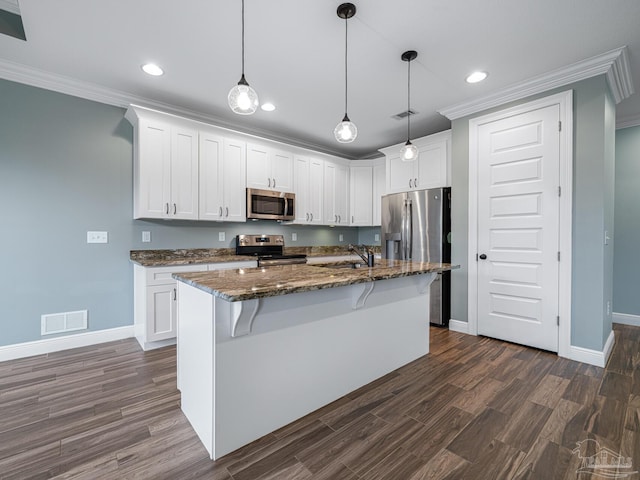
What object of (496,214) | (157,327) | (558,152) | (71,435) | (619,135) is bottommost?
(71,435)

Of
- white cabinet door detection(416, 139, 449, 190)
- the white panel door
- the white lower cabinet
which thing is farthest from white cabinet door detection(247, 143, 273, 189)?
the white panel door

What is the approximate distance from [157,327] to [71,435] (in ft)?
4.24

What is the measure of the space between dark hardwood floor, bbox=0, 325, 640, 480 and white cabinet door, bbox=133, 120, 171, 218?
157 centimetres

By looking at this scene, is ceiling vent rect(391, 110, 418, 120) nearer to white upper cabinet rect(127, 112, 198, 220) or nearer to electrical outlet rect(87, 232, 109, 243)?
white upper cabinet rect(127, 112, 198, 220)

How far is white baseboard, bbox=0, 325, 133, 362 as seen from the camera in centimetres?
274

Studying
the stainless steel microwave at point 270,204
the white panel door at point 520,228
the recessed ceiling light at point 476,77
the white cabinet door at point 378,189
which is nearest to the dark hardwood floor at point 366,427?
the white panel door at point 520,228

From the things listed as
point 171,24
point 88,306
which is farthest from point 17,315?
point 171,24

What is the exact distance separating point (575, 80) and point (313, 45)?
2459mm

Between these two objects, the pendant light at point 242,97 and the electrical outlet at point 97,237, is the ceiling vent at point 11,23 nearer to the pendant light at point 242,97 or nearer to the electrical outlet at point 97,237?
the electrical outlet at point 97,237

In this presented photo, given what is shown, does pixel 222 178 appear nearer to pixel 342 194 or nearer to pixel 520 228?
pixel 342 194

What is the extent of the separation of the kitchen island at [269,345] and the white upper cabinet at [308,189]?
2452 millimetres

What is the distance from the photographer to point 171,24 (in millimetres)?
2162

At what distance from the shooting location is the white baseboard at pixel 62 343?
2.74m

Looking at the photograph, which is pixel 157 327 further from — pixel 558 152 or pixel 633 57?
Answer: pixel 633 57
